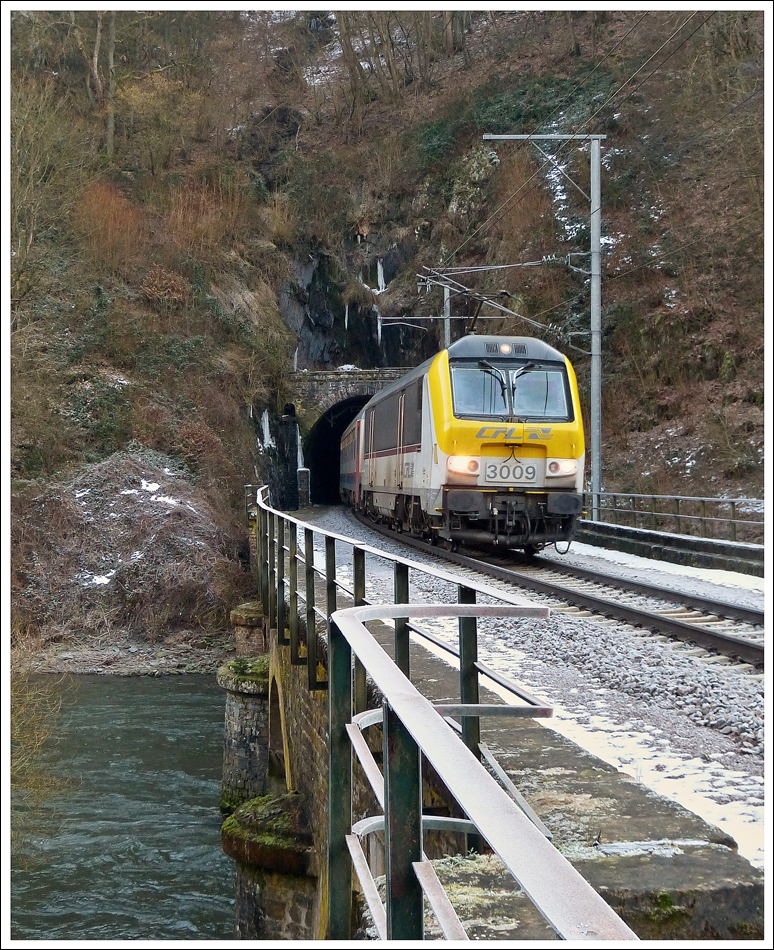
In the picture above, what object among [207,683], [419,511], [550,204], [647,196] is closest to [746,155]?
[647,196]

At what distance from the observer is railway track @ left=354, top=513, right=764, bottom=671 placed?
23.4ft

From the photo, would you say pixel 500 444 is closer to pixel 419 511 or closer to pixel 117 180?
pixel 419 511

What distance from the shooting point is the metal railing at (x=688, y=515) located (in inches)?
640

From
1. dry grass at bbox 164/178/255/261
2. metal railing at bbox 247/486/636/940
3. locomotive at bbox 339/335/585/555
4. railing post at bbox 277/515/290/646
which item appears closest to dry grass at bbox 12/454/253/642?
locomotive at bbox 339/335/585/555

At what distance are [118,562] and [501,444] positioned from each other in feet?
40.3

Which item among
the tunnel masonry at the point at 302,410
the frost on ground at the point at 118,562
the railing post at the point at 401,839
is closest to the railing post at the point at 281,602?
the railing post at the point at 401,839

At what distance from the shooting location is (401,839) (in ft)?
6.40

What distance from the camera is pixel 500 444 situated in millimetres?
13492

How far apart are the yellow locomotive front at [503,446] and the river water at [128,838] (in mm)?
5189

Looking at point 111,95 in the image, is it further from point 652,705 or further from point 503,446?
point 652,705

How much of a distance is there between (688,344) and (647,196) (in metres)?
6.50

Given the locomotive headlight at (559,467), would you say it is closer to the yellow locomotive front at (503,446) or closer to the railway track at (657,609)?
the yellow locomotive front at (503,446)

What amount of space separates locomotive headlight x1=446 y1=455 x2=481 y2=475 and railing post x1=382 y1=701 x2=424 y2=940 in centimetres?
1144

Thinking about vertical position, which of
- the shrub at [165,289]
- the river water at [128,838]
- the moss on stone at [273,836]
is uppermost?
the shrub at [165,289]
